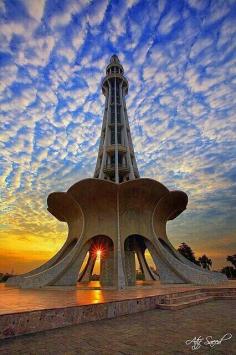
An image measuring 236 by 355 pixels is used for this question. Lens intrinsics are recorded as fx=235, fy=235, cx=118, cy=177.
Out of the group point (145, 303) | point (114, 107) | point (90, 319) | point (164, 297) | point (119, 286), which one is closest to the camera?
point (90, 319)

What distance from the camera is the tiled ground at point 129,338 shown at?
12.4ft

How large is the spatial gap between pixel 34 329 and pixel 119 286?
1054 centimetres

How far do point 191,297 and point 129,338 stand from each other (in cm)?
656

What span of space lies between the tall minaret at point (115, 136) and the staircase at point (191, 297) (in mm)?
12932

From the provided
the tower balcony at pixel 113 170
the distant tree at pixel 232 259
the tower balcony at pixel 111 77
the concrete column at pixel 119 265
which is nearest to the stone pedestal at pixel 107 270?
the concrete column at pixel 119 265

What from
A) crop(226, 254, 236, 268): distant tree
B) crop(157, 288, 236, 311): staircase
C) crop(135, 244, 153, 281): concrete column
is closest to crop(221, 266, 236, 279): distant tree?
crop(226, 254, 236, 268): distant tree

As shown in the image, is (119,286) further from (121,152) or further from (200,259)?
(200,259)

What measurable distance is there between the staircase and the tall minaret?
12.9 meters

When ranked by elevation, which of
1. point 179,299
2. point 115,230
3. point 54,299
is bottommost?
point 179,299

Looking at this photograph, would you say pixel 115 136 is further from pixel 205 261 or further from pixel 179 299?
pixel 205 261

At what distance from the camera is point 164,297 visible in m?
8.71

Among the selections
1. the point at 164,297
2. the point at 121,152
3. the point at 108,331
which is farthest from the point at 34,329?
the point at 121,152

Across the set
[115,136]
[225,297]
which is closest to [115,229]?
[225,297]

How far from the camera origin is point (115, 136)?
26.6 meters
